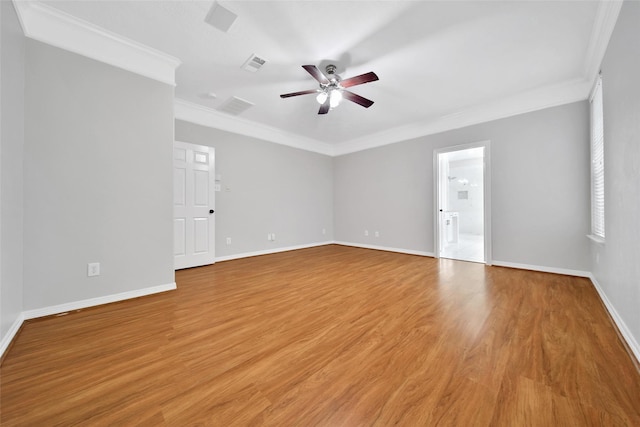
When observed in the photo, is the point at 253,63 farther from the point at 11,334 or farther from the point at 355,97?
the point at 11,334

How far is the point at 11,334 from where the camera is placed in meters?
1.70

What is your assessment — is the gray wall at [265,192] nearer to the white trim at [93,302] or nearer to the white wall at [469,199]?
the white trim at [93,302]

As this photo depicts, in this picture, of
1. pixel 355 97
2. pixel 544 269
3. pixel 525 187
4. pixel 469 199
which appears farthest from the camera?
pixel 469 199

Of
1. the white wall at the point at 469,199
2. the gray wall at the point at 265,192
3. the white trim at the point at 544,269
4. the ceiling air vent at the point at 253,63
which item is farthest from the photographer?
the white wall at the point at 469,199

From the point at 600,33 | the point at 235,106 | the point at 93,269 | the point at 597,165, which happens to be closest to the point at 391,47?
the point at 600,33

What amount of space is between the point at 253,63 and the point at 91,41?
1578 mm

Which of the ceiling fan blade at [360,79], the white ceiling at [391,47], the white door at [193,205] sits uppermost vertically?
the white ceiling at [391,47]

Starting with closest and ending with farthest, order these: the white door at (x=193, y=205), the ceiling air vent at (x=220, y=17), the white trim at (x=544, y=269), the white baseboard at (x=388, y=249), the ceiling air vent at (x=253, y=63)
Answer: the ceiling air vent at (x=220, y=17), the ceiling air vent at (x=253, y=63), the white trim at (x=544, y=269), the white door at (x=193, y=205), the white baseboard at (x=388, y=249)

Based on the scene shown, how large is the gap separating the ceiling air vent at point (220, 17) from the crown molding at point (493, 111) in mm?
3790

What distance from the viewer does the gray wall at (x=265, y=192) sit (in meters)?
4.30

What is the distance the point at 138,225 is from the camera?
2.58 meters

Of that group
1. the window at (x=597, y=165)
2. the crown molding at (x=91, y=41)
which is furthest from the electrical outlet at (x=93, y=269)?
the window at (x=597, y=165)

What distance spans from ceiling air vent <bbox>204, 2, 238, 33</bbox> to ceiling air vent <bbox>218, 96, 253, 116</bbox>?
56.8 inches

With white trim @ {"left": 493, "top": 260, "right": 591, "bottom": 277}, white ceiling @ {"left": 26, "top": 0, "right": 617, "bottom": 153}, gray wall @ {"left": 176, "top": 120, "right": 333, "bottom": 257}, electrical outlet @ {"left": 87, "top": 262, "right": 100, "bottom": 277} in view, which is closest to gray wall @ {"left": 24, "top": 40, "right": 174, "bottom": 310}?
electrical outlet @ {"left": 87, "top": 262, "right": 100, "bottom": 277}
